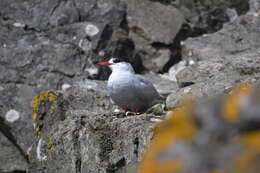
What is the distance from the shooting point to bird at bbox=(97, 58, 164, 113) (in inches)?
279

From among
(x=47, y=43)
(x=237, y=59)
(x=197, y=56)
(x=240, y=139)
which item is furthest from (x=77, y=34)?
(x=240, y=139)

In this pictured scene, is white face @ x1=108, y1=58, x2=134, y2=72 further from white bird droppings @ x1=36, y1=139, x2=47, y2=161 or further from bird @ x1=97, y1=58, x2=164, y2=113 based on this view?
white bird droppings @ x1=36, y1=139, x2=47, y2=161

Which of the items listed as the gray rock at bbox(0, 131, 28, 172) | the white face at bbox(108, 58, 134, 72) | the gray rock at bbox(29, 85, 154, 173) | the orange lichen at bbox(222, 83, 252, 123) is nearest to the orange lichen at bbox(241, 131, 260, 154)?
the orange lichen at bbox(222, 83, 252, 123)

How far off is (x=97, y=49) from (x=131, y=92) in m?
1.95

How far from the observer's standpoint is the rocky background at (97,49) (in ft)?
23.0

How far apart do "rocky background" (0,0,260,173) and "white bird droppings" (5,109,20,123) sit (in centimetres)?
1

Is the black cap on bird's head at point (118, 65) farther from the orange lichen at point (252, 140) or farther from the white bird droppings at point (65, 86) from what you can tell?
the orange lichen at point (252, 140)

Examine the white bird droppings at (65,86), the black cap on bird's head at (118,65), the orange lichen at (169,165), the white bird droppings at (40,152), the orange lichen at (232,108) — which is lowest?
the white bird droppings at (65,86)

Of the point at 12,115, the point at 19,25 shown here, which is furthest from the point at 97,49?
the point at 12,115

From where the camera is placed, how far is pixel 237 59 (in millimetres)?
6805

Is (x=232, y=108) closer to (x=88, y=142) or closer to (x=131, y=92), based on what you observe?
(x=88, y=142)

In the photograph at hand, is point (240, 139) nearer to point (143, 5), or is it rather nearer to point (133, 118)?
point (133, 118)

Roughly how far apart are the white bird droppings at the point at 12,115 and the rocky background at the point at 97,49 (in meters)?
0.01

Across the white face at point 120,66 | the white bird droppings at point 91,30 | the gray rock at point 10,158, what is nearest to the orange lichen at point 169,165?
the white face at point 120,66
